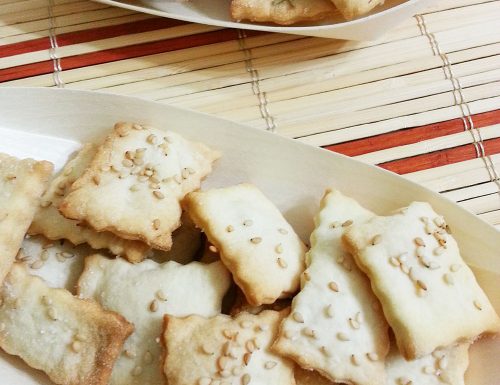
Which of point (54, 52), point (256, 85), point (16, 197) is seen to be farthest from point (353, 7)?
point (16, 197)

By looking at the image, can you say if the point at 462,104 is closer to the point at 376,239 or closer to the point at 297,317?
the point at 376,239

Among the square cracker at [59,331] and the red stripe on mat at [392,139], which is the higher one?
the red stripe on mat at [392,139]

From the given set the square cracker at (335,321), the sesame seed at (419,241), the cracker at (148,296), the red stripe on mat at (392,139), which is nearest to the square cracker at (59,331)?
the cracker at (148,296)

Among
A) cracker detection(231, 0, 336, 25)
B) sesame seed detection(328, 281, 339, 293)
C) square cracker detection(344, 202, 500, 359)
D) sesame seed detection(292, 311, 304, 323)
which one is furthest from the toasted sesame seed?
cracker detection(231, 0, 336, 25)

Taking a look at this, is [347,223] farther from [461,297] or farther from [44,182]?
[44,182]

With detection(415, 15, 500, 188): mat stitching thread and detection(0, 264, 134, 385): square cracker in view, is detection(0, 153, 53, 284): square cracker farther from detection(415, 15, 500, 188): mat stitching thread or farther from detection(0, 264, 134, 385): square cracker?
detection(415, 15, 500, 188): mat stitching thread

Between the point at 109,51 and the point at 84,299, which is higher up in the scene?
the point at 109,51

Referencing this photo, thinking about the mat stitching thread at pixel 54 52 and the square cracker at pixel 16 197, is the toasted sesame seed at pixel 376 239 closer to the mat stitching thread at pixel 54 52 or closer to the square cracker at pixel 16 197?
the square cracker at pixel 16 197

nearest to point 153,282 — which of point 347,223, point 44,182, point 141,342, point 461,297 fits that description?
point 141,342
